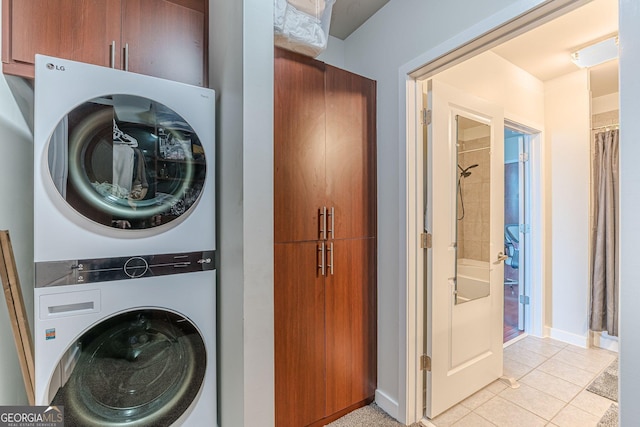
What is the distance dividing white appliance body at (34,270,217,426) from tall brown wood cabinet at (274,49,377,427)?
0.35 meters

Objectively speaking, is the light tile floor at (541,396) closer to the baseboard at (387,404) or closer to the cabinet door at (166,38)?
the baseboard at (387,404)

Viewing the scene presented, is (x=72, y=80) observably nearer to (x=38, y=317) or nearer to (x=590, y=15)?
(x=38, y=317)

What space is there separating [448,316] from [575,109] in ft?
8.45

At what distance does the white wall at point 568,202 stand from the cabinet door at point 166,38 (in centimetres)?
339

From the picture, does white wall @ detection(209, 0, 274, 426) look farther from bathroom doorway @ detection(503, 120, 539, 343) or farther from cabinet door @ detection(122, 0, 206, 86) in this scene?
bathroom doorway @ detection(503, 120, 539, 343)

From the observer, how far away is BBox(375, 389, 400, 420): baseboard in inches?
67.7

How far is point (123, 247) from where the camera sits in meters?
1.18

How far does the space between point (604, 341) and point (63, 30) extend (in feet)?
15.5

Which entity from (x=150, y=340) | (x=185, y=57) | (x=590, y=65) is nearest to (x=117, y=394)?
(x=150, y=340)

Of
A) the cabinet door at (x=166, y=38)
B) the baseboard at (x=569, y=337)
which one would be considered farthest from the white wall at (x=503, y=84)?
the baseboard at (x=569, y=337)

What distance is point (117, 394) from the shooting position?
115 centimetres

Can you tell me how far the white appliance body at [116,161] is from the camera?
1055 mm

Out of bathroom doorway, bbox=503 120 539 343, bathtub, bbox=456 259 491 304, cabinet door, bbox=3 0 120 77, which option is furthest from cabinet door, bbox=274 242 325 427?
bathroom doorway, bbox=503 120 539 343

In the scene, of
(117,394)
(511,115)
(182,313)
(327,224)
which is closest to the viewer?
(117,394)
